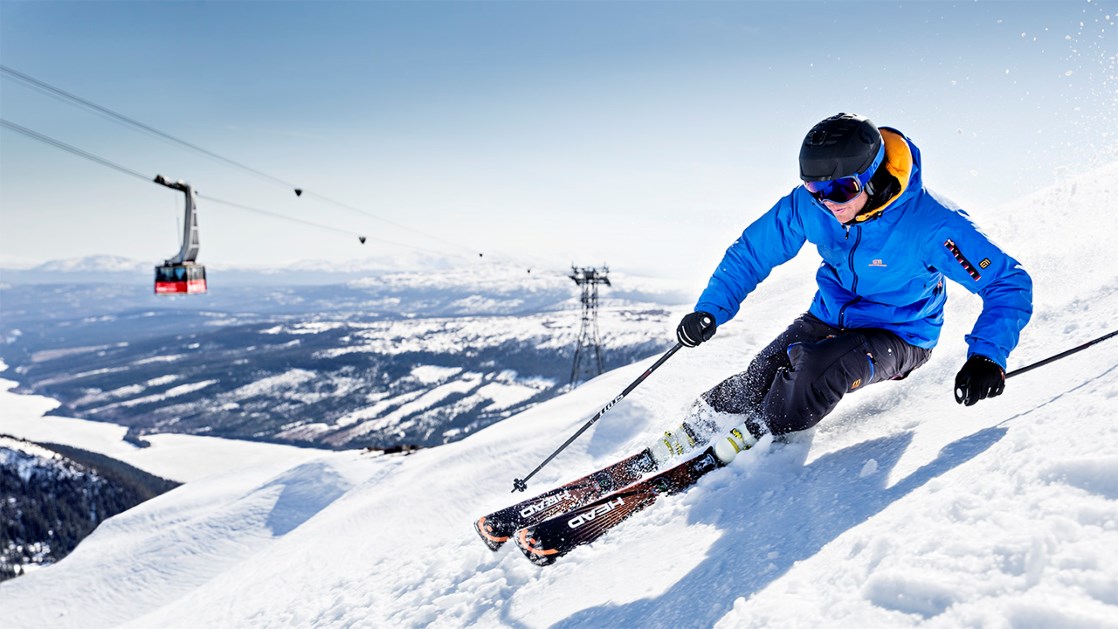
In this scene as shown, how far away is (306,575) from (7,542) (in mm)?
113983

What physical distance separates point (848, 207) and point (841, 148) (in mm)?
426

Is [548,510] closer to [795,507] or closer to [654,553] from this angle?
[654,553]

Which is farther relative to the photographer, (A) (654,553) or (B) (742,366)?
(B) (742,366)

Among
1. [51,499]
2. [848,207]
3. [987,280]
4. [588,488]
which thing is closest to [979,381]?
[987,280]

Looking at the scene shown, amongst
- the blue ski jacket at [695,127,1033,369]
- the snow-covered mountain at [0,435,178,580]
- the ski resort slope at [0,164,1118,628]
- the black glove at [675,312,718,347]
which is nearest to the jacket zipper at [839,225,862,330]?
the blue ski jacket at [695,127,1033,369]

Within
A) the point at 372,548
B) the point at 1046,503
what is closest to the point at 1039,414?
the point at 1046,503

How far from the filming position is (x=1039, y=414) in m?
2.89

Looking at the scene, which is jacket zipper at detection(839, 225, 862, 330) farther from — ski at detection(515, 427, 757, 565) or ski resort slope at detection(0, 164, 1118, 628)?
ski at detection(515, 427, 757, 565)

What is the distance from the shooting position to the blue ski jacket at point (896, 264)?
3383 mm

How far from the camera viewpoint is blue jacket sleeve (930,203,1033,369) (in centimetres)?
328

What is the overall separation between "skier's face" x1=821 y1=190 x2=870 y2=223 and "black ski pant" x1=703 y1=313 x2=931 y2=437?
880 mm

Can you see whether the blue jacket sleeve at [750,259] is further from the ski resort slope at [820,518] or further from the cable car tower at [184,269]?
the cable car tower at [184,269]

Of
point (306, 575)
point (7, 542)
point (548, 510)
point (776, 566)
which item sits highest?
point (776, 566)

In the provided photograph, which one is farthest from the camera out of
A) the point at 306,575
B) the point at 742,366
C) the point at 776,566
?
the point at 742,366
